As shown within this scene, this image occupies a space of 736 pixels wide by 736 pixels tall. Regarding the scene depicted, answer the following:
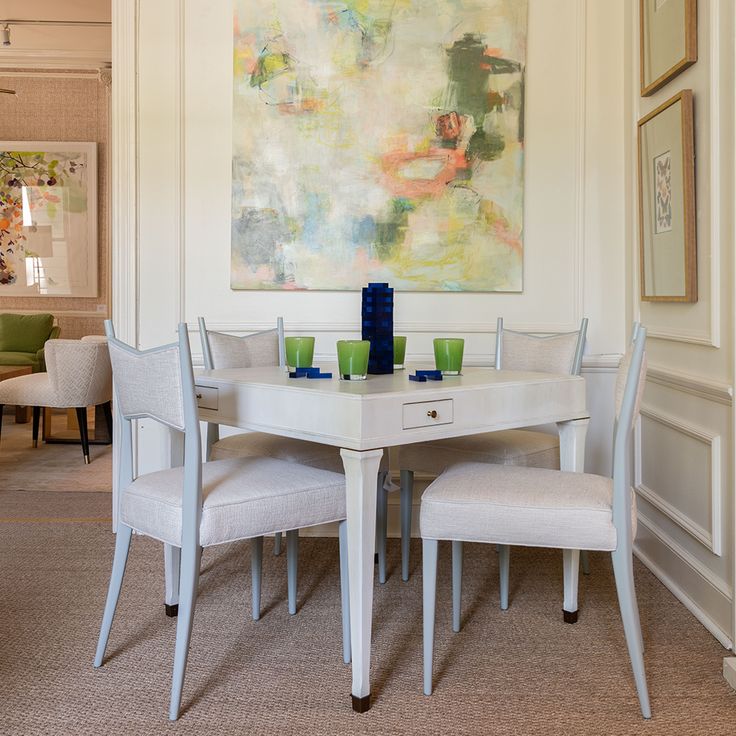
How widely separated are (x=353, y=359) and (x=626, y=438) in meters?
0.76

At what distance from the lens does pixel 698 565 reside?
2.68 meters

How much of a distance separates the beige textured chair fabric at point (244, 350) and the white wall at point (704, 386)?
4.90ft

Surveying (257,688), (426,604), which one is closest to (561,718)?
(426,604)

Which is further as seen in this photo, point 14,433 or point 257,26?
point 14,433

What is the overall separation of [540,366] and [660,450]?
1.81 feet

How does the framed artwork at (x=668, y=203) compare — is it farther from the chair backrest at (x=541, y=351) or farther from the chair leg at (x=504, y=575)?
the chair leg at (x=504, y=575)

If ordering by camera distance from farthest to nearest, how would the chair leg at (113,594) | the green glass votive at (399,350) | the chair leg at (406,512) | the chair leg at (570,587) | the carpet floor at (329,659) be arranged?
the chair leg at (406,512) < the green glass votive at (399,350) < the chair leg at (570,587) < the chair leg at (113,594) < the carpet floor at (329,659)

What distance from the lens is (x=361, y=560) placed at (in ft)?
6.46

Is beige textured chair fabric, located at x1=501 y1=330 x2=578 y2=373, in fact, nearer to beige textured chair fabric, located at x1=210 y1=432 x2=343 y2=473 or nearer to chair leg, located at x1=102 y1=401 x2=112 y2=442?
beige textured chair fabric, located at x1=210 y1=432 x2=343 y2=473

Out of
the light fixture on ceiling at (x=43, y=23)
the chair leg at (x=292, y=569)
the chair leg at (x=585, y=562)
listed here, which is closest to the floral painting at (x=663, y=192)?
the chair leg at (x=585, y=562)

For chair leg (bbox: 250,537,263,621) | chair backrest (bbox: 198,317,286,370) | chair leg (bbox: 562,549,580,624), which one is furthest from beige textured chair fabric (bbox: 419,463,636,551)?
chair backrest (bbox: 198,317,286,370)

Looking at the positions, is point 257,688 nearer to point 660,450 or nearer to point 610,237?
point 660,450

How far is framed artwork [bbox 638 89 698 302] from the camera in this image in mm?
2693

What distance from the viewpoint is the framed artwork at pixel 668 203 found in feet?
8.84
